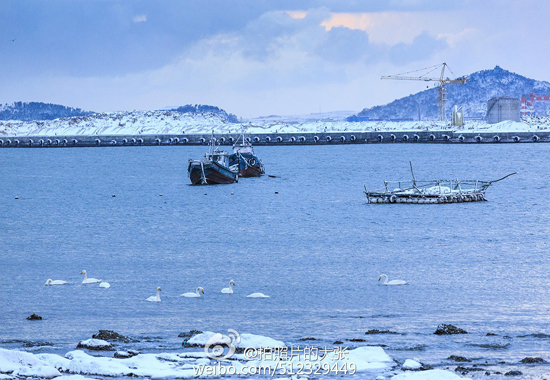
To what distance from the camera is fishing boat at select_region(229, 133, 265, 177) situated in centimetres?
9800

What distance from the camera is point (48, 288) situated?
28750 millimetres

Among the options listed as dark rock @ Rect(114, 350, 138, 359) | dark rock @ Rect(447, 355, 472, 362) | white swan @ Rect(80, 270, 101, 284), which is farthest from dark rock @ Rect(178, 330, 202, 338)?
white swan @ Rect(80, 270, 101, 284)

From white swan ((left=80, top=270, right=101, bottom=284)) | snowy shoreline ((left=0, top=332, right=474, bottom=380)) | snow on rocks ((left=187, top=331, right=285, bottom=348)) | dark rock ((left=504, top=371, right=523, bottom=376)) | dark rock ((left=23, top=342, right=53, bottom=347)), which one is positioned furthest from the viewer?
white swan ((left=80, top=270, right=101, bottom=284))

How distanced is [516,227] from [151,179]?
6755 centimetres

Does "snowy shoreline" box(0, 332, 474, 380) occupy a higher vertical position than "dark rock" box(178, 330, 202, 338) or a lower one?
higher

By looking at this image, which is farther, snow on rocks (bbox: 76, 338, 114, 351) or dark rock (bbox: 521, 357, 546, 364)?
snow on rocks (bbox: 76, 338, 114, 351)

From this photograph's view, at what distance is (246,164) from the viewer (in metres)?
101

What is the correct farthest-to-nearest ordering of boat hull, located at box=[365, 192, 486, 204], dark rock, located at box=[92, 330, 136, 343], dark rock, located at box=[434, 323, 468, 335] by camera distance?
boat hull, located at box=[365, 192, 486, 204]
dark rock, located at box=[434, 323, 468, 335]
dark rock, located at box=[92, 330, 136, 343]

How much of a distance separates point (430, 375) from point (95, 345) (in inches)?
313

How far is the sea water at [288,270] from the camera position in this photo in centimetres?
2161

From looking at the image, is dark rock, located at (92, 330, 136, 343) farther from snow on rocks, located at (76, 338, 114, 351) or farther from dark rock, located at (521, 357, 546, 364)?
dark rock, located at (521, 357, 546, 364)

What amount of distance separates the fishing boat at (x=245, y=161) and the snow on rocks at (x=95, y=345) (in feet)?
256

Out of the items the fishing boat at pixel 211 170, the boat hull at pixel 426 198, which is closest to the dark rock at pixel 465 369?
the boat hull at pixel 426 198

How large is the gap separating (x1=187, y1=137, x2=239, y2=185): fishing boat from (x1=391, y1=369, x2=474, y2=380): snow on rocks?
235ft
